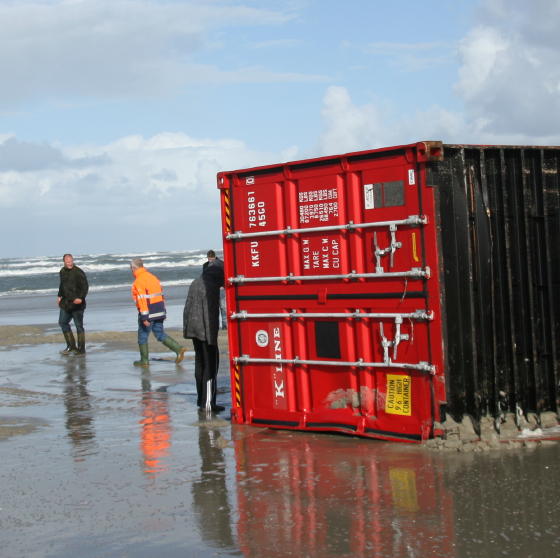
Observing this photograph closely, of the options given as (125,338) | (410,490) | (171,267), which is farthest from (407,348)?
(171,267)


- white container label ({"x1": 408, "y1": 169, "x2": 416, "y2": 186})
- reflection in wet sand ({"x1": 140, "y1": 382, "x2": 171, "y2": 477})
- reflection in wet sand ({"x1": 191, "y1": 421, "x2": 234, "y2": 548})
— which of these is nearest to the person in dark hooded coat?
reflection in wet sand ({"x1": 140, "y1": 382, "x2": 171, "y2": 477})

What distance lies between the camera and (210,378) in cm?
1001

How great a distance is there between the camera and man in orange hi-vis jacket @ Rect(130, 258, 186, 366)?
1434 cm

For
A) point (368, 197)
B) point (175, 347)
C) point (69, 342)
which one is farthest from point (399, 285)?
point (69, 342)

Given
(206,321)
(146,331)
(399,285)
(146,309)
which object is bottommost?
(146,331)

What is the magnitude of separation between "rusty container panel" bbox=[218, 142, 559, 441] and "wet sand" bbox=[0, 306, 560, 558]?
0.45m

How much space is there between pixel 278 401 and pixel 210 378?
1.29m

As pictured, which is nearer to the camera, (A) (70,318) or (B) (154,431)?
(B) (154,431)

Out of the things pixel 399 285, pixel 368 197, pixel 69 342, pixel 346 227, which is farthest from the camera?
pixel 69 342

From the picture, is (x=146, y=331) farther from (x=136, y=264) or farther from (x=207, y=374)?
(x=207, y=374)

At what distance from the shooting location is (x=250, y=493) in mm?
6555

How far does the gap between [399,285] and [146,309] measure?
727 centimetres

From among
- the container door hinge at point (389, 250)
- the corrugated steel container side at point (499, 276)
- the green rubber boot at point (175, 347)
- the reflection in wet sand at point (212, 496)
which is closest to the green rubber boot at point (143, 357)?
the green rubber boot at point (175, 347)

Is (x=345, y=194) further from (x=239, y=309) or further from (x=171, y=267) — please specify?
(x=171, y=267)
